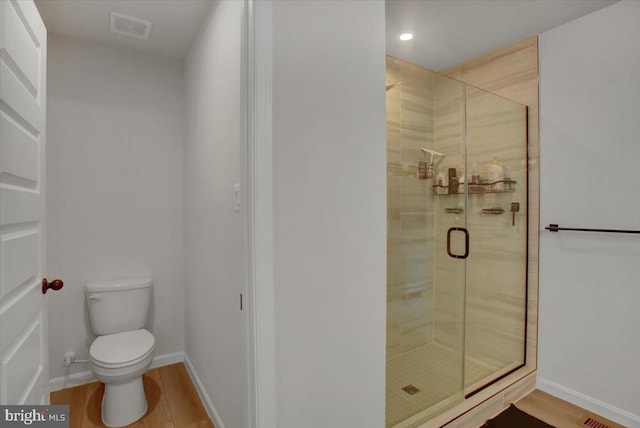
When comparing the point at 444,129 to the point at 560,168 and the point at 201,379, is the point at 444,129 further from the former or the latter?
A: the point at 201,379

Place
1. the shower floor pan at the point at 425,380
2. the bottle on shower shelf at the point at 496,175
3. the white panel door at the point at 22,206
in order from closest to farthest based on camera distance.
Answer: the white panel door at the point at 22,206 → the shower floor pan at the point at 425,380 → the bottle on shower shelf at the point at 496,175

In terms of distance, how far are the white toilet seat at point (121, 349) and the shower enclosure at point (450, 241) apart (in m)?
1.42

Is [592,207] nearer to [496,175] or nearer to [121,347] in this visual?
[496,175]

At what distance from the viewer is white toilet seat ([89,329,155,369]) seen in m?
1.79

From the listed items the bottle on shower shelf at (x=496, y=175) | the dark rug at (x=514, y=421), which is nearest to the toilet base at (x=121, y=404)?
the dark rug at (x=514, y=421)

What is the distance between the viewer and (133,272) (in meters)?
2.40

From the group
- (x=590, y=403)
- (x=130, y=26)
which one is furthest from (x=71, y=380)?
(x=590, y=403)

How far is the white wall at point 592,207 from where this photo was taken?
6.16 ft

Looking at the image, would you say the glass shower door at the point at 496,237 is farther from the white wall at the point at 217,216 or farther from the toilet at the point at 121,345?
the toilet at the point at 121,345

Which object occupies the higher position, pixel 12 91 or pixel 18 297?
pixel 12 91

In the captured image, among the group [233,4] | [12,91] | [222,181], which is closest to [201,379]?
[222,181]

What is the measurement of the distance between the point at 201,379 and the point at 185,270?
0.82 meters

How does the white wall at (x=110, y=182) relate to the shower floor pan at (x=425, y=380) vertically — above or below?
above

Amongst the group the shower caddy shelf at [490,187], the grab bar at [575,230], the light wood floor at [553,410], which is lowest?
the light wood floor at [553,410]
